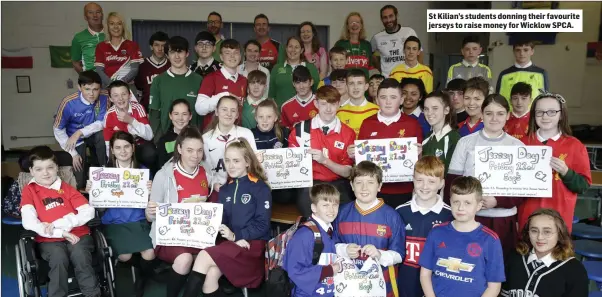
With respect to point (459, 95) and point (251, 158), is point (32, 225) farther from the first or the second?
point (459, 95)

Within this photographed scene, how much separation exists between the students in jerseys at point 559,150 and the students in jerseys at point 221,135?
232 centimetres

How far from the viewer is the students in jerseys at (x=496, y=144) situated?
147 inches

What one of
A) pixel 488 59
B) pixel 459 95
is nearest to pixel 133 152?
pixel 459 95

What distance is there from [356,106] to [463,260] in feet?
7.45

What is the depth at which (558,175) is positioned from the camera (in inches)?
144

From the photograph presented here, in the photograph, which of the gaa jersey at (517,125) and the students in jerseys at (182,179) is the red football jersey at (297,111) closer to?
the students in jerseys at (182,179)

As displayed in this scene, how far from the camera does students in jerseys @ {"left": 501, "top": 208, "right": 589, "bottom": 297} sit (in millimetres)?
3094

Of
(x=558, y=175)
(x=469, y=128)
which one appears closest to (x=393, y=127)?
(x=469, y=128)

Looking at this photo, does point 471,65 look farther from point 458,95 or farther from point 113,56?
point 113,56

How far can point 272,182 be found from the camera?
4.28m

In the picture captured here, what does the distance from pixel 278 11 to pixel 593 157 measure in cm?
742

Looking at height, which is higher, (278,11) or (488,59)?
(278,11)

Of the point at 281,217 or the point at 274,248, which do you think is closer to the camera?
the point at 274,248

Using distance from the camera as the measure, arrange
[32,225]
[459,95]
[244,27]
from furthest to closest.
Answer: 1. [244,27]
2. [459,95]
3. [32,225]
